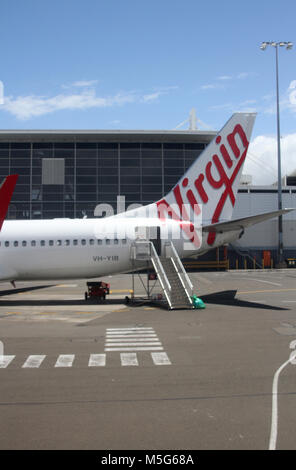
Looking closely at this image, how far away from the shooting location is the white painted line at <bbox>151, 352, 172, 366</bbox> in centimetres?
1118

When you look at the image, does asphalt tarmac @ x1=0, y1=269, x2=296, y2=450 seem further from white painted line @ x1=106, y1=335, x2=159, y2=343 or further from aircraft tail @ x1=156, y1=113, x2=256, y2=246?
aircraft tail @ x1=156, y1=113, x2=256, y2=246

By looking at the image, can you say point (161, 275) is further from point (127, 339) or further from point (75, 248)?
point (127, 339)

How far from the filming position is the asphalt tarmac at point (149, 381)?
6742mm

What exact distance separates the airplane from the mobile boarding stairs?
0.44 m

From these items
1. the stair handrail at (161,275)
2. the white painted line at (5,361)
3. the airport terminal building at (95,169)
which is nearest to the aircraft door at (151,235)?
the stair handrail at (161,275)

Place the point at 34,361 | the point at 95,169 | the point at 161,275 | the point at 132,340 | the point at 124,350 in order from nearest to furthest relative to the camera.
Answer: the point at 34,361 < the point at 124,350 < the point at 132,340 < the point at 161,275 < the point at 95,169

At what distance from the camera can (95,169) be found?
186 feet

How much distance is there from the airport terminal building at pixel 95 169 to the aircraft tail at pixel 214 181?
3111 cm

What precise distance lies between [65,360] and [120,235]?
522 inches

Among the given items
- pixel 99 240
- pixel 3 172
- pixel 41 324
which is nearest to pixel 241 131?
pixel 99 240

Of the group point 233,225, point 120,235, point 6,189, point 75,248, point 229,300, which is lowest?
point 229,300

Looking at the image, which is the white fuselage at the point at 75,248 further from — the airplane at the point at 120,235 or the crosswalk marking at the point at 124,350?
the crosswalk marking at the point at 124,350

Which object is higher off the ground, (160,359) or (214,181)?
(214,181)

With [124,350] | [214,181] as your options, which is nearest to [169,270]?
[214,181]
